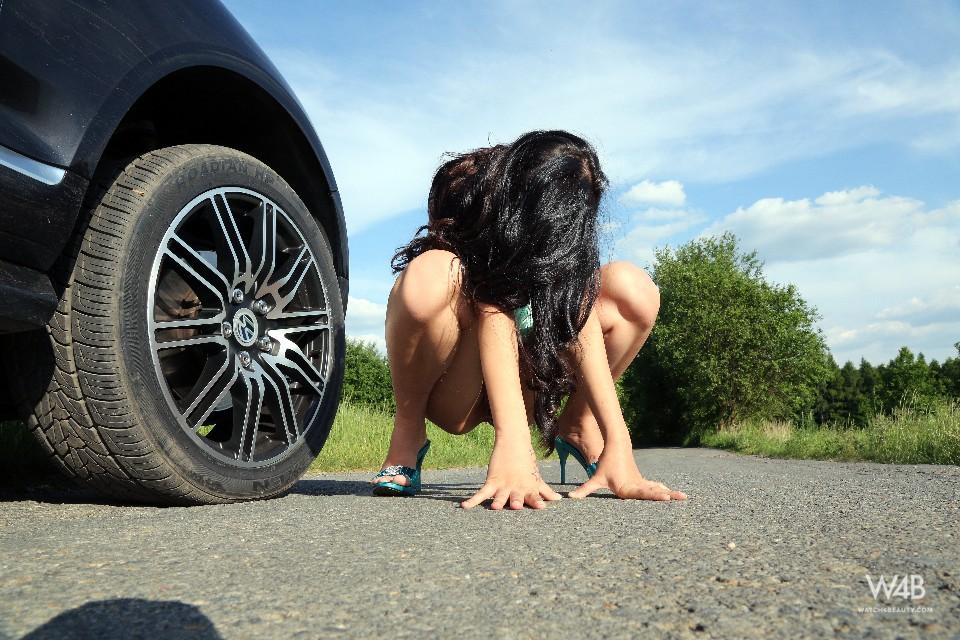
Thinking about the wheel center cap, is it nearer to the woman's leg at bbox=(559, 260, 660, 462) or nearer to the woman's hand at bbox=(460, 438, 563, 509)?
the woman's hand at bbox=(460, 438, 563, 509)

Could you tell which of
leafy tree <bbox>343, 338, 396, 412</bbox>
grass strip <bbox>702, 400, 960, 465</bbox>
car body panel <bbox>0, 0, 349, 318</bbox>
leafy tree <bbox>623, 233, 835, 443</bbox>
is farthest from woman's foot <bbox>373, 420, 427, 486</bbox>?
leafy tree <bbox>623, 233, 835, 443</bbox>

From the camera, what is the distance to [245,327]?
2.46m

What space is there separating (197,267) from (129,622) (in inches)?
58.5

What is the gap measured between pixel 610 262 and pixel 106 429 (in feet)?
5.63

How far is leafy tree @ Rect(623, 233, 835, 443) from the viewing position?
35.4 metres

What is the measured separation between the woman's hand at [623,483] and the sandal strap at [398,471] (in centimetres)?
64

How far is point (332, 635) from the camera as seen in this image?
100 centimetres

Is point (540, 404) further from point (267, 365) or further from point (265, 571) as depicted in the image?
point (265, 571)

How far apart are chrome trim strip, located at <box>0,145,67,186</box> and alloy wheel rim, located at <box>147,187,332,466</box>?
0.40 m

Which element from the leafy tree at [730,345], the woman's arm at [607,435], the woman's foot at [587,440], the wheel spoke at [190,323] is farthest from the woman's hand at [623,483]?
the leafy tree at [730,345]

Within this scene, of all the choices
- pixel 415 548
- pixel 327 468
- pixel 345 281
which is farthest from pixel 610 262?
pixel 327 468

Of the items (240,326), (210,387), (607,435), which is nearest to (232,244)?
(240,326)

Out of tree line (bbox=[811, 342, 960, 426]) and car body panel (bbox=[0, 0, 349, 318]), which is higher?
tree line (bbox=[811, 342, 960, 426])

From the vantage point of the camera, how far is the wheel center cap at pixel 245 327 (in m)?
2.42
